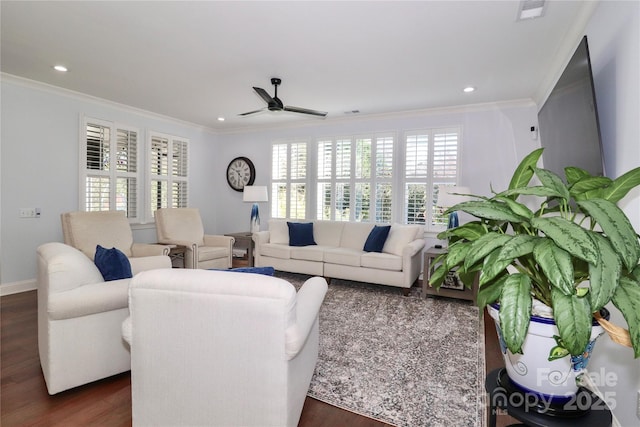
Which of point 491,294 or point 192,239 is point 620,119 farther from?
point 192,239

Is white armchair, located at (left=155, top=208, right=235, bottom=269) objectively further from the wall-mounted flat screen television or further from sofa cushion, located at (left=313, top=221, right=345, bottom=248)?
the wall-mounted flat screen television

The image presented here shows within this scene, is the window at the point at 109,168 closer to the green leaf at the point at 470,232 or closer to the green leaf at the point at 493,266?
the green leaf at the point at 470,232

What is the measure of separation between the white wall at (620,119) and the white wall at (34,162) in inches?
222

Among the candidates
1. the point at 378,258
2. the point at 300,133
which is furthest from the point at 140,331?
the point at 300,133

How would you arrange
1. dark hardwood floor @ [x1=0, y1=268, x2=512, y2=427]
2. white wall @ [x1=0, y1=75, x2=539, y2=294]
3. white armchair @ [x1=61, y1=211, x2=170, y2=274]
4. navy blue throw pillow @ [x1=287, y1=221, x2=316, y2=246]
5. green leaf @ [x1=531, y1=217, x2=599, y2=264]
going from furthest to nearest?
navy blue throw pillow @ [x1=287, y1=221, x2=316, y2=246], white wall @ [x1=0, y1=75, x2=539, y2=294], white armchair @ [x1=61, y1=211, x2=170, y2=274], dark hardwood floor @ [x1=0, y1=268, x2=512, y2=427], green leaf @ [x1=531, y1=217, x2=599, y2=264]

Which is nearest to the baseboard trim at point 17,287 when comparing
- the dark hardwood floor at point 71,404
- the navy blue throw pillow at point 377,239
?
the dark hardwood floor at point 71,404

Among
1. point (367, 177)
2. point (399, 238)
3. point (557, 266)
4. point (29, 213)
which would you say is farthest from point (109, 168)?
point (557, 266)

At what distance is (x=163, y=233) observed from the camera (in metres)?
4.91

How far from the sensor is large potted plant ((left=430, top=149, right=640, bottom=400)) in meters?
0.91

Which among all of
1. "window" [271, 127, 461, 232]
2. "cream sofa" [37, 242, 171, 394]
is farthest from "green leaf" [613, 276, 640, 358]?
"window" [271, 127, 461, 232]

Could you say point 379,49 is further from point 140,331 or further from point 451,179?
point 140,331

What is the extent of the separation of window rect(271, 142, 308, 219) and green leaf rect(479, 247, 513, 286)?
5.00 metres

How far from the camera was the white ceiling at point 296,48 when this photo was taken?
2.45 metres

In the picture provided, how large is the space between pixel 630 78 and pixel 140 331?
2.68 metres
